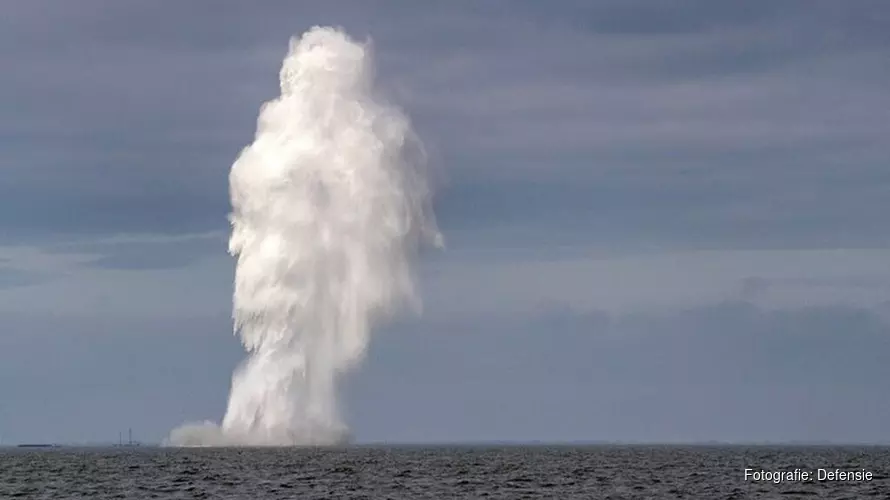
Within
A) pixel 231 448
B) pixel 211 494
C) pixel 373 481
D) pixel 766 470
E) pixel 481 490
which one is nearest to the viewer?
pixel 211 494

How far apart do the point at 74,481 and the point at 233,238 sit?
193 feet

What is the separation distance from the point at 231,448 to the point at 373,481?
64.7 m

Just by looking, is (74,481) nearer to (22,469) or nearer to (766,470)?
(22,469)

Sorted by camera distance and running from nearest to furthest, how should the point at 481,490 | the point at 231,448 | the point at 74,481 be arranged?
the point at 481,490 → the point at 74,481 → the point at 231,448

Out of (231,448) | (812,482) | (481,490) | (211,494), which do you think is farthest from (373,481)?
(231,448)

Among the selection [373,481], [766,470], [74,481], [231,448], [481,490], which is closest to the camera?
[481,490]

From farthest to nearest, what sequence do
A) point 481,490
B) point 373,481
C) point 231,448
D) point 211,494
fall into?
point 231,448 → point 373,481 → point 481,490 → point 211,494

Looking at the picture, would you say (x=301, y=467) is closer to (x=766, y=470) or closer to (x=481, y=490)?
(x=481, y=490)

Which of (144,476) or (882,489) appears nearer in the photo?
(882,489)

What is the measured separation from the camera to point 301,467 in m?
115

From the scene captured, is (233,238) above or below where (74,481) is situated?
above

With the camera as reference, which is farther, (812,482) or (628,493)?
(812,482)

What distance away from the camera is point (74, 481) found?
355ft

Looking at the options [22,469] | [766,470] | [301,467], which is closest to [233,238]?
[22,469]
